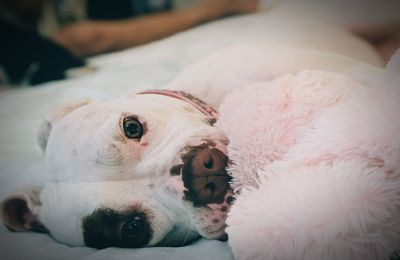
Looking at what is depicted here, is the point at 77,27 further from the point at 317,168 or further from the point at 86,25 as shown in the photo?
the point at 317,168

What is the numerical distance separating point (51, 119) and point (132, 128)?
0.24 m

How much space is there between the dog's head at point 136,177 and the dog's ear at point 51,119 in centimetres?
4

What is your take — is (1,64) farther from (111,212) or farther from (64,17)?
(111,212)

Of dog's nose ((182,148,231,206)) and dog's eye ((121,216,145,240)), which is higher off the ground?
dog's nose ((182,148,231,206))

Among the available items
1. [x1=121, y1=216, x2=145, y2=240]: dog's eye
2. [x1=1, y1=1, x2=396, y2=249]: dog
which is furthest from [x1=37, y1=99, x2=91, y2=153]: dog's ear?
[x1=121, y1=216, x2=145, y2=240]: dog's eye

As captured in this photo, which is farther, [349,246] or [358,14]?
[358,14]

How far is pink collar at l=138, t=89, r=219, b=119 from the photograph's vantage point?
869 mm

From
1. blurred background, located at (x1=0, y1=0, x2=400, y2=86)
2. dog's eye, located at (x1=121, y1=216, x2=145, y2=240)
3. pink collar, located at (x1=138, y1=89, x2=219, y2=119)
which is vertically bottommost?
dog's eye, located at (x1=121, y1=216, x2=145, y2=240)

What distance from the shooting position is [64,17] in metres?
1.12

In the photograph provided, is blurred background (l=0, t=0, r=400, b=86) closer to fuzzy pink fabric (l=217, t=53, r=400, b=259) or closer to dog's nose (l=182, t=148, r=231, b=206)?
fuzzy pink fabric (l=217, t=53, r=400, b=259)

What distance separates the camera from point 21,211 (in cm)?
97

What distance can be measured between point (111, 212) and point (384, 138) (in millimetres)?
532

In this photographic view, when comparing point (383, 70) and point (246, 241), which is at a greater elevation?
point (383, 70)

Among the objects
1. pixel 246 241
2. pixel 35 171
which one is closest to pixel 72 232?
pixel 35 171
